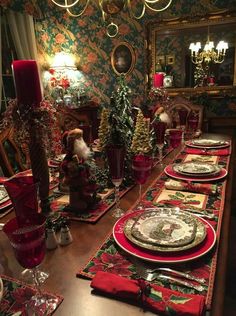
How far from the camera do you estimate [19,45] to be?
3641mm

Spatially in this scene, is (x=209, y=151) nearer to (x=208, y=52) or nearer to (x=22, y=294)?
(x=22, y=294)

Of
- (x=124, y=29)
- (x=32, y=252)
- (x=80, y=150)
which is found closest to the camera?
(x=32, y=252)

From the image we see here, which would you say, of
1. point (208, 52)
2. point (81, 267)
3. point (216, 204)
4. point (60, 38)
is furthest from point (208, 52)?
point (81, 267)

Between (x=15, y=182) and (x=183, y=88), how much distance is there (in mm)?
3056

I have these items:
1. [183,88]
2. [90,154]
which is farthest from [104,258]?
[183,88]

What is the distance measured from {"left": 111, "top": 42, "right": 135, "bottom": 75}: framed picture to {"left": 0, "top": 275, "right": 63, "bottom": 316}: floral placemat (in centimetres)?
336

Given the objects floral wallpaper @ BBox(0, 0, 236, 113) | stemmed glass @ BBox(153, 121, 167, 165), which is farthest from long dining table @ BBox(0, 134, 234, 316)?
floral wallpaper @ BBox(0, 0, 236, 113)

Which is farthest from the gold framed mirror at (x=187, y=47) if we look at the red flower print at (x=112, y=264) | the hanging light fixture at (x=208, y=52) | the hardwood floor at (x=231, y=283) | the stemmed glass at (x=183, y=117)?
the red flower print at (x=112, y=264)

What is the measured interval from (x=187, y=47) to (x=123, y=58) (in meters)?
0.86

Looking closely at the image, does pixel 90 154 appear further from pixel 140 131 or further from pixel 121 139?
pixel 140 131

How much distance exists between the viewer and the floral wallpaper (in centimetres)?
356

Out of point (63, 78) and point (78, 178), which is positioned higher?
Answer: point (63, 78)

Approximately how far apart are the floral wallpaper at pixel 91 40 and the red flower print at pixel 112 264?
3127 mm

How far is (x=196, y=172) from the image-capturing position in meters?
1.23
